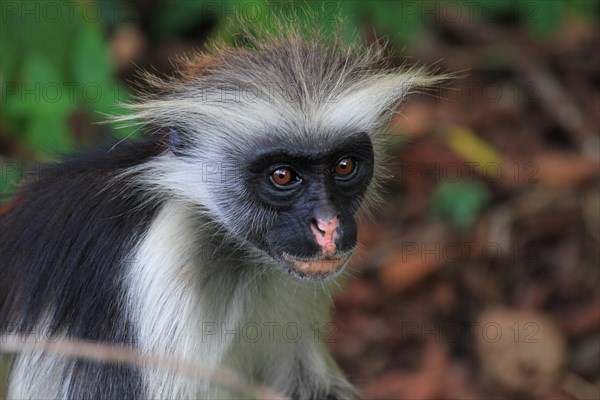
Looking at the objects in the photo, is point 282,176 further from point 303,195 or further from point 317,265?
point 317,265

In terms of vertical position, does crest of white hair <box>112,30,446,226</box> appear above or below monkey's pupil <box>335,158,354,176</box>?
above

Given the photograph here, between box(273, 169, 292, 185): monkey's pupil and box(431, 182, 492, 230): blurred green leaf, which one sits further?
box(431, 182, 492, 230): blurred green leaf

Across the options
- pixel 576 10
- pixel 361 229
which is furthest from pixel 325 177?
pixel 576 10

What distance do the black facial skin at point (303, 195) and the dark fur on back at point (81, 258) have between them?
60 cm

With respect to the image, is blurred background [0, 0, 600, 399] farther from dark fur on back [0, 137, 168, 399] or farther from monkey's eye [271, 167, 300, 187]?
monkey's eye [271, 167, 300, 187]

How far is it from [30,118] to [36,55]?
17.8 inches

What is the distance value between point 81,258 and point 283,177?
1.09 m

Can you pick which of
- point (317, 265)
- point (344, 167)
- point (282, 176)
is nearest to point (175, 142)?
point (282, 176)

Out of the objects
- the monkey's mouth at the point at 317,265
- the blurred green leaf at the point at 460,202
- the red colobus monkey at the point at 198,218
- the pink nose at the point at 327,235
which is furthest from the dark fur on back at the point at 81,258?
the blurred green leaf at the point at 460,202

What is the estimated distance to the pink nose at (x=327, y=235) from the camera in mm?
4617

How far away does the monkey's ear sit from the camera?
5062 mm

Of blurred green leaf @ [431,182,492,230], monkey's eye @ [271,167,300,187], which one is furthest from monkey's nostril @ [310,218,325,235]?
blurred green leaf @ [431,182,492,230]

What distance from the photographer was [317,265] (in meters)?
4.73

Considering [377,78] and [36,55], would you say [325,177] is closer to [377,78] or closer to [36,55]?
[377,78]
